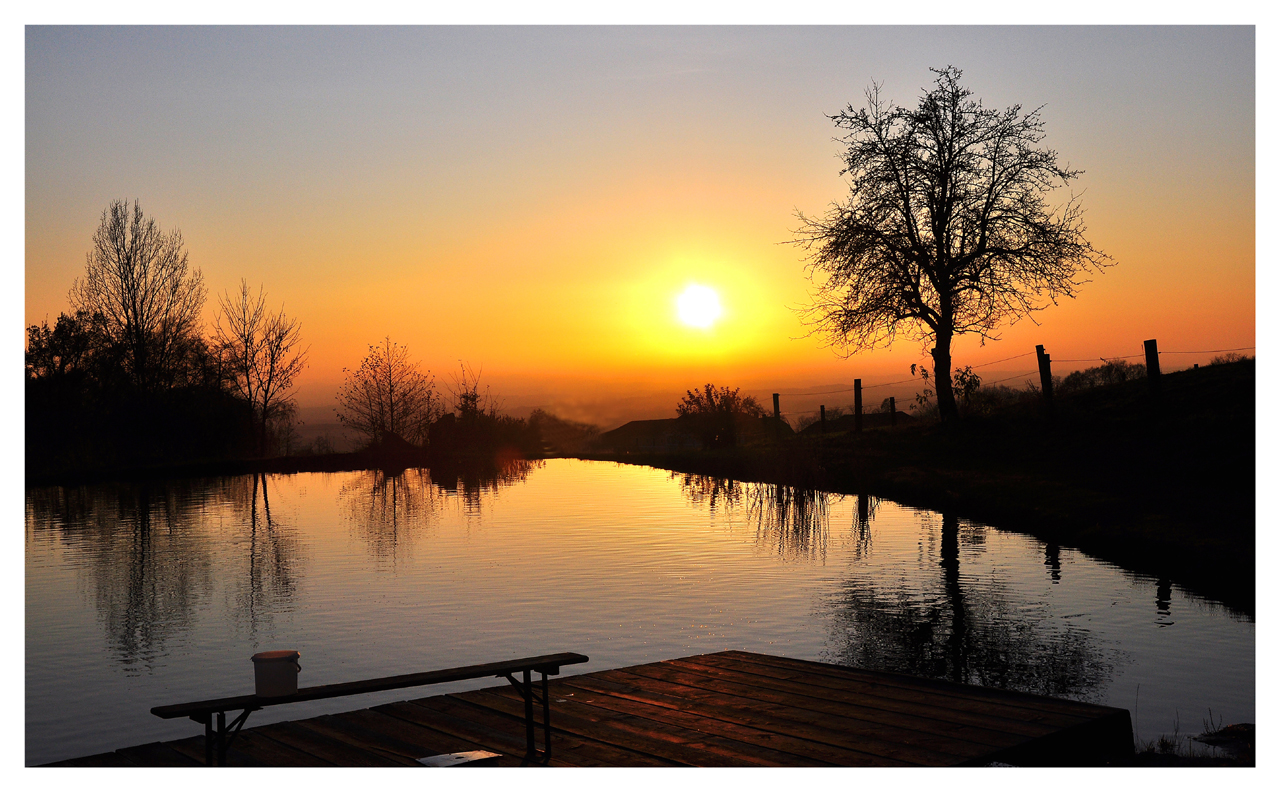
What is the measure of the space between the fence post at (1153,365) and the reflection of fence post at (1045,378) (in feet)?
12.8

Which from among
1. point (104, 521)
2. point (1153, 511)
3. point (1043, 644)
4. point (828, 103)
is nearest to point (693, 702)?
point (1043, 644)

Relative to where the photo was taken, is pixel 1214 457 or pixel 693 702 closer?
pixel 693 702

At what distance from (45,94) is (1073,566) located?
11802 millimetres

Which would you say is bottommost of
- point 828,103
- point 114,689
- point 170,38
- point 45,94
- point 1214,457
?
point 114,689

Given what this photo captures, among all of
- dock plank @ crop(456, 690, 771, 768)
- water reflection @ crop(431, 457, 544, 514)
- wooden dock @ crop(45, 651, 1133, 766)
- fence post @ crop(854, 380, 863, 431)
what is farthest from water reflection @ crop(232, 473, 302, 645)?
fence post @ crop(854, 380, 863, 431)

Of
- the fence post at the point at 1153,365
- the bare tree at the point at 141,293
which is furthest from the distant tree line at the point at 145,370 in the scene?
the fence post at the point at 1153,365

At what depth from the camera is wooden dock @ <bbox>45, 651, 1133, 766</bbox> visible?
517cm

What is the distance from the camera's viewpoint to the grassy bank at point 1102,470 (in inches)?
487

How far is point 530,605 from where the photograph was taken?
34.1ft

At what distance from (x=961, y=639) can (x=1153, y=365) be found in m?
13.8

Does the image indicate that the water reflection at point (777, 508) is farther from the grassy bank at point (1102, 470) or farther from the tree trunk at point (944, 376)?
the tree trunk at point (944, 376)

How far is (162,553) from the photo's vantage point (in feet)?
46.4

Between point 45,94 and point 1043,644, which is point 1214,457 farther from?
point 45,94

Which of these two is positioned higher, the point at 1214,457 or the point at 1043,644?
the point at 1214,457
